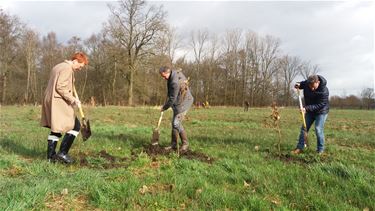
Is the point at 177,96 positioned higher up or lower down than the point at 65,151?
higher up

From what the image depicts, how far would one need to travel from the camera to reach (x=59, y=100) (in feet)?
21.8

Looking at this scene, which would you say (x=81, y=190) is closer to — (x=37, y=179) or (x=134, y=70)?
(x=37, y=179)

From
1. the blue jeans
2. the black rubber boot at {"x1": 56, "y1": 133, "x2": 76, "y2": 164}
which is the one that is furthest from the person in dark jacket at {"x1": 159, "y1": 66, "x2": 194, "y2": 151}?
the blue jeans

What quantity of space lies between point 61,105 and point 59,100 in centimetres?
11

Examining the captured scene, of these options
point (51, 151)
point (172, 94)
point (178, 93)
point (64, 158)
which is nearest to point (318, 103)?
point (178, 93)

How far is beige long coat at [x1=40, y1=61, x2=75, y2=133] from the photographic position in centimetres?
657

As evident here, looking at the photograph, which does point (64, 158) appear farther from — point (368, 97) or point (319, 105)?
point (368, 97)

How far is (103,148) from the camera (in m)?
8.35

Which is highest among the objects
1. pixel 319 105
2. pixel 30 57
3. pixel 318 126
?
pixel 30 57

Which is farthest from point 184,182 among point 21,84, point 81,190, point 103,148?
point 21,84

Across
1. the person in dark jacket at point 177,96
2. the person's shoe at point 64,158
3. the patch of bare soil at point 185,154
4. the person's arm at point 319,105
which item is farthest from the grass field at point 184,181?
the person's arm at point 319,105

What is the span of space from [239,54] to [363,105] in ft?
100

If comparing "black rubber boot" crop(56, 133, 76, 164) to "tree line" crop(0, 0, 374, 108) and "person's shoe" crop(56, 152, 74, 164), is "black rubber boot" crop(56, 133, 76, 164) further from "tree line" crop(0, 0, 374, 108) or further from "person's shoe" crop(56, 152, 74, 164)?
"tree line" crop(0, 0, 374, 108)

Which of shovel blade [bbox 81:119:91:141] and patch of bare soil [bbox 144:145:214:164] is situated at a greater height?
shovel blade [bbox 81:119:91:141]
